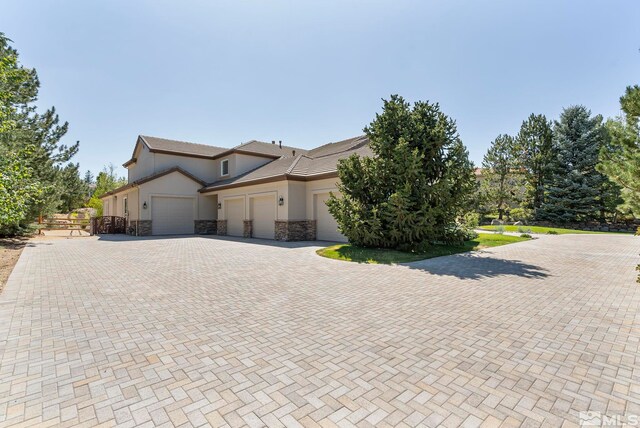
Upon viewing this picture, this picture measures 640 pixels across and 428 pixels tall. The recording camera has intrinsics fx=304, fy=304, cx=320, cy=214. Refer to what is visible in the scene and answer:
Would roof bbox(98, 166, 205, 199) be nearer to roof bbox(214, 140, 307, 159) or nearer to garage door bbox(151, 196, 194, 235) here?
garage door bbox(151, 196, 194, 235)

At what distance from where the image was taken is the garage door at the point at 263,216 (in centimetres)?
1786

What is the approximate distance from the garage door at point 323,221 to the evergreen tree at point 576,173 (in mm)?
22265

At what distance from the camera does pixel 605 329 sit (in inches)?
176

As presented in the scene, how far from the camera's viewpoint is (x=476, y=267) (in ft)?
30.0

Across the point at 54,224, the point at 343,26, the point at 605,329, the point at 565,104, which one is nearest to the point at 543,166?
the point at 565,104

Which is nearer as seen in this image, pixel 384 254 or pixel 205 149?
pixel 384 254

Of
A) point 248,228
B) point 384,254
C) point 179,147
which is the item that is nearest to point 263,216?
point 248,228

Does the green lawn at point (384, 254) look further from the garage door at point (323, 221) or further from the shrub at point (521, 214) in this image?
Answer: the shrub at point (521, 214)

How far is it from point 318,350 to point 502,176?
34.4 metres

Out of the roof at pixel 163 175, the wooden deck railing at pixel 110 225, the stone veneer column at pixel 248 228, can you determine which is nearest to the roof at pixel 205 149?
the roof at pixel 163 175

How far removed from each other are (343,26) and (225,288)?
1112 centimetres

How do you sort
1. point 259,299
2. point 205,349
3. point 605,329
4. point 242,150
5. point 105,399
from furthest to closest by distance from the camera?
point 242,150
point 259,299
point 605,329
point 205,349
point 105,399

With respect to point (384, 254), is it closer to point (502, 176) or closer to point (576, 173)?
point (576, 173)

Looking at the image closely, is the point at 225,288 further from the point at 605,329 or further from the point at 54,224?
the point at 54,224
